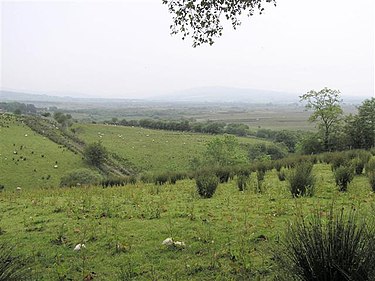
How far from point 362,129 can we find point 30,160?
136ft

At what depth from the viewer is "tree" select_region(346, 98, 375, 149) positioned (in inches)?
1366

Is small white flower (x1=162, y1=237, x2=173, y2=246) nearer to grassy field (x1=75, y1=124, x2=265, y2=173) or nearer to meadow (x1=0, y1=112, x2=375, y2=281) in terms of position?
meadow (x1=0, y1=112, x2=375, y2=281)

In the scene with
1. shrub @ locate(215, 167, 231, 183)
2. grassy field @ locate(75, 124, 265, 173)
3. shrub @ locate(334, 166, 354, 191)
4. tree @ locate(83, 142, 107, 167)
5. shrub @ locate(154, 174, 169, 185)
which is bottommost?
grassy field @ locate(75, 124, 265, 173)

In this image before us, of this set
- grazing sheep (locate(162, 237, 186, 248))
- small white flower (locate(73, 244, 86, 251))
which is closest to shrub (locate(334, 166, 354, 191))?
grazing sheep (locate(162, 237, 186, 248))

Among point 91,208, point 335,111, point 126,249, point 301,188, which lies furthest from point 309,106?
point 126,249

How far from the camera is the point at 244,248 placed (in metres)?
5.14

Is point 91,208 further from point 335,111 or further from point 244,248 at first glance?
point 335,111

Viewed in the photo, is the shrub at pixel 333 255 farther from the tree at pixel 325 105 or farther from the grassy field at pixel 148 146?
the grassy field at pixel 148 146

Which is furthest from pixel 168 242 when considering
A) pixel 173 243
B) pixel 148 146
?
pixel 148 146

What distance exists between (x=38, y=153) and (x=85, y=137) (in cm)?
1949

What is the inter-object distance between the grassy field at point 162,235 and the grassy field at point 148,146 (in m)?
39.6

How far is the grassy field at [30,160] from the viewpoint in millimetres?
39666

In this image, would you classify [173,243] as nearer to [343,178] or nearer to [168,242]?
[168,242]

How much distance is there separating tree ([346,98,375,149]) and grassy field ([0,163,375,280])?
27970 mm
